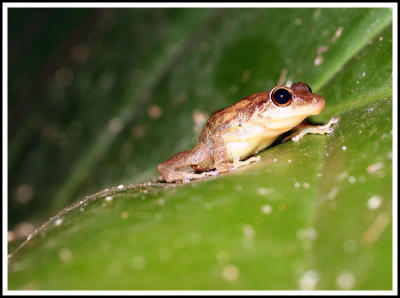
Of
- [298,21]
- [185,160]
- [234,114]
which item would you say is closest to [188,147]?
[185,160]

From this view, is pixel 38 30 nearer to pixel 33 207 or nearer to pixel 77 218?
pixel 33 207

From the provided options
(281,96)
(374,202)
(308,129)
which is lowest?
(374,202)

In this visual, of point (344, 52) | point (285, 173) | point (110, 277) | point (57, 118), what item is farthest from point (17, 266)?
point (57, 118)

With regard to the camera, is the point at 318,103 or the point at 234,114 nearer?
the point at 318,103

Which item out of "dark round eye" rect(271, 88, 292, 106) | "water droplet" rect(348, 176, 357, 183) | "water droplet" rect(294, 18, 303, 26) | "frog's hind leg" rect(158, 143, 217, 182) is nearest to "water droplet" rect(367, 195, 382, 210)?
"water droplet" rect(348, 176, 357, 183)

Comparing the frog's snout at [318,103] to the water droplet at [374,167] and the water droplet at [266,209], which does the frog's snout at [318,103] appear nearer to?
the water droplet at [374,167]

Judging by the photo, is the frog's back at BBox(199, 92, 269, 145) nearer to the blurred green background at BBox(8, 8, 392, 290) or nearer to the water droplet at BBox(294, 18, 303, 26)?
the blurred green background at BBox(8, 8, 392, 290)

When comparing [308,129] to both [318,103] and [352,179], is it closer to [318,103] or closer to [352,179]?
[318,103]
